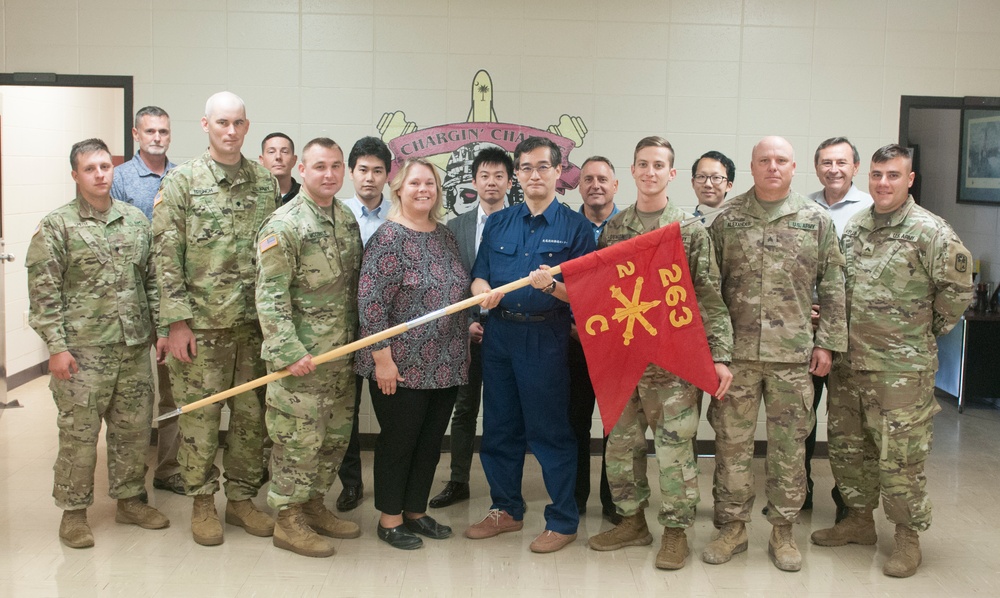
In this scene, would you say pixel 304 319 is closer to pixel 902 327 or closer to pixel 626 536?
pixel 626 536

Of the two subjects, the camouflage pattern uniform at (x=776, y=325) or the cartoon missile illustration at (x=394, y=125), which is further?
the cartoon missile illustration at (x=394, y=125)

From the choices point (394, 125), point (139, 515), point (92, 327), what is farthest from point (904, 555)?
point (92, 327)

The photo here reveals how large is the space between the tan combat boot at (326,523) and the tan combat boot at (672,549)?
4.33ft

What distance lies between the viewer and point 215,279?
3900 mm

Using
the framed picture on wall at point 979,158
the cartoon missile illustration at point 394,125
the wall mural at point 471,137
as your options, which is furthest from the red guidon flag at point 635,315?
the framed picture on wall at point 979,158

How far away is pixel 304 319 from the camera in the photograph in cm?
381

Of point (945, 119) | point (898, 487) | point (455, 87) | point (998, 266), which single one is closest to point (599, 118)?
point (455, 87)

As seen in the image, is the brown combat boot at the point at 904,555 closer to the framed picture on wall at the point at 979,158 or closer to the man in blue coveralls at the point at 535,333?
the man in blue coveralls at the point at 535,333

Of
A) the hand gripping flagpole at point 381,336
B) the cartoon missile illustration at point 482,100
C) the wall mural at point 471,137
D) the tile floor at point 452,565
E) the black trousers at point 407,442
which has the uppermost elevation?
the cartoon missile illustration at point 482,100

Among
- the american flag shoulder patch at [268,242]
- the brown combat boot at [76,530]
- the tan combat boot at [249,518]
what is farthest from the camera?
the tan combat boot at [249,518]

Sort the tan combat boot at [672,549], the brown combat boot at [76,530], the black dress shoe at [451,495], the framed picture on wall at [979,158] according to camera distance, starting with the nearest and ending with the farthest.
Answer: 1. the tan combat boot at [672,549]
2. the brown combat boot at [76,530]
3. the black dress shoe at [451,495]
4. the framed picture on wall at [979,158]

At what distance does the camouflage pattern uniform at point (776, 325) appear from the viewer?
3.75 metres

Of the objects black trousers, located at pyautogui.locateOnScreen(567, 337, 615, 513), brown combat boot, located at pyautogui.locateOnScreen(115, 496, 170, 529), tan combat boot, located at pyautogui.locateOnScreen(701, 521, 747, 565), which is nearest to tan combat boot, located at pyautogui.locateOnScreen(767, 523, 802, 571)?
tan combat boot, located at pyautogui.locateOnScreen(701, 521, 747, 565)

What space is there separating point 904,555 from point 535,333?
175cm
